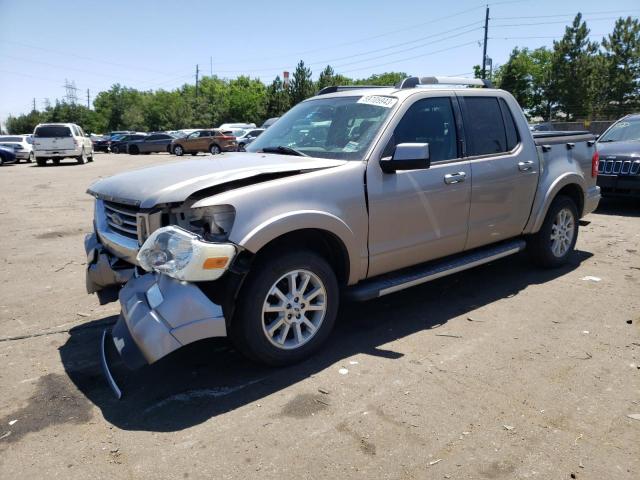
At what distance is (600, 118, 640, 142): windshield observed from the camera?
10.1 meters

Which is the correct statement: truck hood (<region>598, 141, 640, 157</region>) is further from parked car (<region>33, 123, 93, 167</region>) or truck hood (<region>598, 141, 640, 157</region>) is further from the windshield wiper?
parked car (<region>33, 123, 93, 167</region>)

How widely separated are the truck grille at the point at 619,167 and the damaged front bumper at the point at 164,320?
8.58 metres

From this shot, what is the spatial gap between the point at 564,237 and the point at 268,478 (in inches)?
188

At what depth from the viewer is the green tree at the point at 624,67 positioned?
52375mm

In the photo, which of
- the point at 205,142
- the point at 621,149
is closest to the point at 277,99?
the point at 205,142

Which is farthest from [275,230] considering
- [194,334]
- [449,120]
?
[449,120]

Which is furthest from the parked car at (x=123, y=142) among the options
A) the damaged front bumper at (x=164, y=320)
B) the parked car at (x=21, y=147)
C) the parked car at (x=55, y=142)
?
the damaged front bumper at (x=164, y=320)

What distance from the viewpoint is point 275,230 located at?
11.0 feet

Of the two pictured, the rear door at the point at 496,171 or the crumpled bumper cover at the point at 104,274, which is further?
the rear door at the point at 496,171

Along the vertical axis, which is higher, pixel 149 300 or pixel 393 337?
pixel 149 300

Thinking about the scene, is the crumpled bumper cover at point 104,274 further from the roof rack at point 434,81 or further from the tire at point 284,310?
the roof rack at point 434,81

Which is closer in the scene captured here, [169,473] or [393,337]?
[169,473]

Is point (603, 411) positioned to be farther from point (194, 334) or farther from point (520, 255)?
point (520, 255)

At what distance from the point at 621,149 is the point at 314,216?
27.1ft
